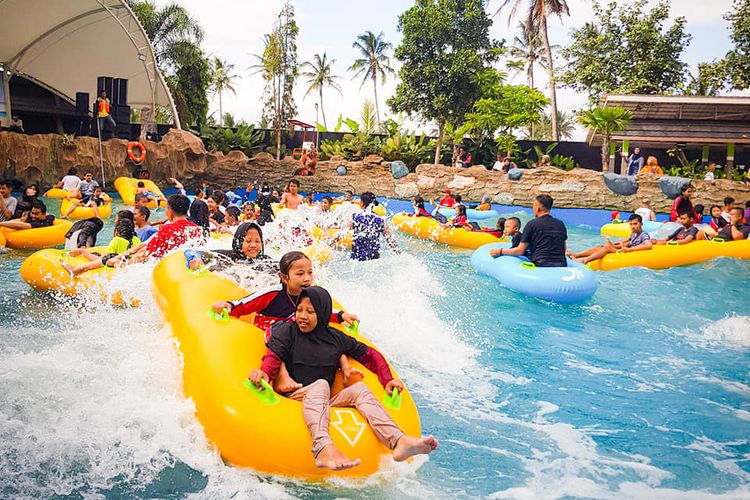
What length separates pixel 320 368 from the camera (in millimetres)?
3322

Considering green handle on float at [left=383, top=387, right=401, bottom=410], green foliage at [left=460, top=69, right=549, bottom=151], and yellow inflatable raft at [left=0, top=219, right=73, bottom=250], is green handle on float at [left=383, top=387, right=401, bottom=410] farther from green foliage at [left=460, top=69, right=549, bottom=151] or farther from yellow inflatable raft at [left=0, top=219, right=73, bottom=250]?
green foliage at [left=460, top=69, right=549, bottom=151]

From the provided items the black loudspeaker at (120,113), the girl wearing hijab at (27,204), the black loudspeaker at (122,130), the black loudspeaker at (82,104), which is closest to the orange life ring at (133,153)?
the black loudspeaker at (122,130)

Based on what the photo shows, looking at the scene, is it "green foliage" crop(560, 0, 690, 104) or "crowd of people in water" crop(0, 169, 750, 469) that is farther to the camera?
"green foliage" crop(560, 0, 690, 104)

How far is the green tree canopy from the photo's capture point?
20.4 m

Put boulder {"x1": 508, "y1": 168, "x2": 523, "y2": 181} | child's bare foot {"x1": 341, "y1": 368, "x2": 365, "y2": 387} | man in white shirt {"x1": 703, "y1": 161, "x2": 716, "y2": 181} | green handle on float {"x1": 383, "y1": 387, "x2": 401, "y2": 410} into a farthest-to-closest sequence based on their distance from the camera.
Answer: boulder {"x1": 508, "y1": 168, "x2": 523, "y2": 181}, man in white shirt {"x1": 703, "y1": 161, "x2": 716, "y2": 181}, child's bare foot {"x1": 341, "y1": 368, "x2": 365, "y2": 387}, green handle on float {"x1": 383, "y1": 387, "x2": 401, "y2": 410}

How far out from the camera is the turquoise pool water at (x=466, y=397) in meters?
3.15

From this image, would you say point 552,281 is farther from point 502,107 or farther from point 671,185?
point 502,107

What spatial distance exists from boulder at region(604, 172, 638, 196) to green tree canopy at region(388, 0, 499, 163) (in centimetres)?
615

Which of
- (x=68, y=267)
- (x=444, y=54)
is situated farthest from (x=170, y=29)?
(x=68, y=267)

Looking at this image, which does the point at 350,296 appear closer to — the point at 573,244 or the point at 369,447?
the point at 369,447

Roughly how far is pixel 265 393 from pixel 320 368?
0.34m

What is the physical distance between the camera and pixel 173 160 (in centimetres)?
1936

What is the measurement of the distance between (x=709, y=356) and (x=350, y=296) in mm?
3465

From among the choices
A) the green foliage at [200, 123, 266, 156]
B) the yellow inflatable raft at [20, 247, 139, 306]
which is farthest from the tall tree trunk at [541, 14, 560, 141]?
the yellow inflatable raft at [20, 247, 139, 306]
